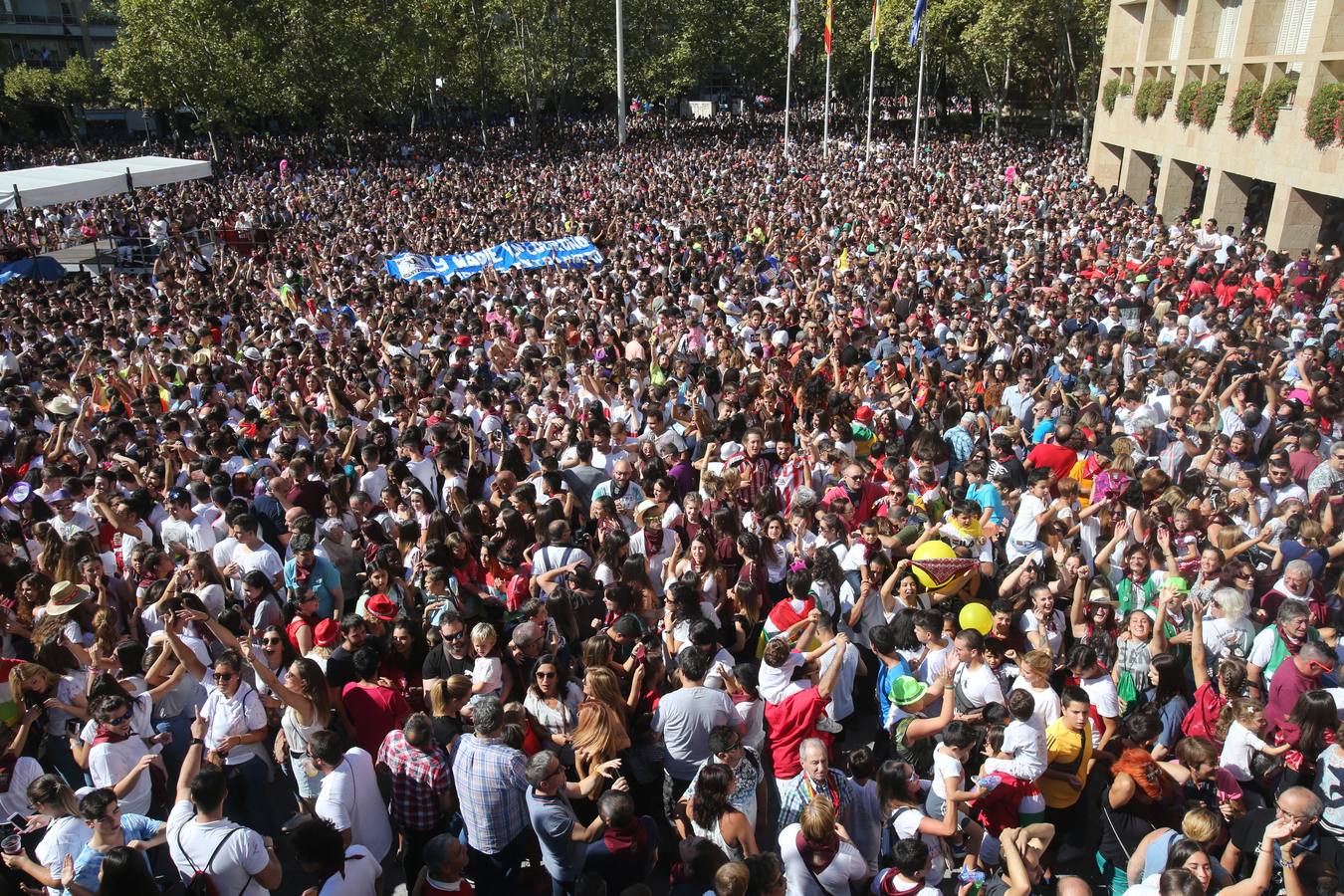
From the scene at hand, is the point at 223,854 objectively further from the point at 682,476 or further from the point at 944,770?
the point at 682,476

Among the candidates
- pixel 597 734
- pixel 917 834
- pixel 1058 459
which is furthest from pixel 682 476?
pixel 917 834

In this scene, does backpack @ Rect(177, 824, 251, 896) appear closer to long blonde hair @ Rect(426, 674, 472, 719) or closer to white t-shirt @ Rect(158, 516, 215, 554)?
long blonde hair @ Rect(426, 674, 472, 719)

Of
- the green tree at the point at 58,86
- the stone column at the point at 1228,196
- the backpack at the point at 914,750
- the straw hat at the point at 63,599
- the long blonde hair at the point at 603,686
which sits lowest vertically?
the backpack at the point at 914,750

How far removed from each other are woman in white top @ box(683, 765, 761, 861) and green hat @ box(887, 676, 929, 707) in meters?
1.21

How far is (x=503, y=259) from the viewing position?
18172 mm

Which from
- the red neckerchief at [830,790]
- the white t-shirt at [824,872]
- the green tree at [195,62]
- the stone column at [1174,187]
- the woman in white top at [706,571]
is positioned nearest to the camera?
the white t-shirt at [824,872]

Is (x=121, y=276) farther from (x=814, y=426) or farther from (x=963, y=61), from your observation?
(x=963, y=61)

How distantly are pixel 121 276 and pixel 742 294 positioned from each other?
12.5 metres

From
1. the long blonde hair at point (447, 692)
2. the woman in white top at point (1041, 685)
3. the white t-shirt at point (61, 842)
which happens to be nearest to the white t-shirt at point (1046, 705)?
the woman in white top at point (1041, 685)

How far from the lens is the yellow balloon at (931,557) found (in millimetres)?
5555

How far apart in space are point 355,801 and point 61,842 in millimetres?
1118

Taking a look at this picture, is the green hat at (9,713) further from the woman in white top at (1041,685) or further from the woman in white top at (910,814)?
the woman in white top at (1041,685)

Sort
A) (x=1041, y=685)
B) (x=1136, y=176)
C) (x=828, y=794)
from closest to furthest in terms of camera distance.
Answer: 1. (x=828, y=794)
2. (x=1041, y=685)
3. (x=1136, y=176)

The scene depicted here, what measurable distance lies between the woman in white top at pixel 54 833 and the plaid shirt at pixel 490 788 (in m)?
1.49
